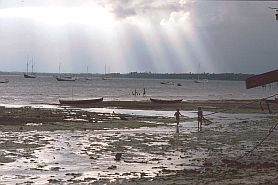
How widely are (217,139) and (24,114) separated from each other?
24.8 m

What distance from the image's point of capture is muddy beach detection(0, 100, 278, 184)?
691 inches

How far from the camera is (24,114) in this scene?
163 feet

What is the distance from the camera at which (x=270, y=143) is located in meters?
29.3

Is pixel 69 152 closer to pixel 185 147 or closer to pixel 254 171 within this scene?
pixel 185 147

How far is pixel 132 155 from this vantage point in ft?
78.2

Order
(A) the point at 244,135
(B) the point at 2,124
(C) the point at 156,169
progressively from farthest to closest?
(B) the point at 2,124 < (A) the point at 244,135 < (C) the point at 156,169

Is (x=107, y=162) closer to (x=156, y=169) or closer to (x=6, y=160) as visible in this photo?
(x=156, y=169)

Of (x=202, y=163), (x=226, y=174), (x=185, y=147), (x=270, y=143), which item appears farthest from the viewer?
(x=270, y=143)

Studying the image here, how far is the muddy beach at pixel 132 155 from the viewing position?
691 inches

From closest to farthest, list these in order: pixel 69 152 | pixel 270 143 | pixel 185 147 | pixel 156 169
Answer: pixel 156 169 < pixel 69 152 < pixel 185 147 < pixel 270 143

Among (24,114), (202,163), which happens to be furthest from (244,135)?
(24,114)

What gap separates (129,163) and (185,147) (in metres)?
6.42

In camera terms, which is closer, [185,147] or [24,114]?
[185,147]

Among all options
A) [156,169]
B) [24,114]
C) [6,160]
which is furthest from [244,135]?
[24,114]
